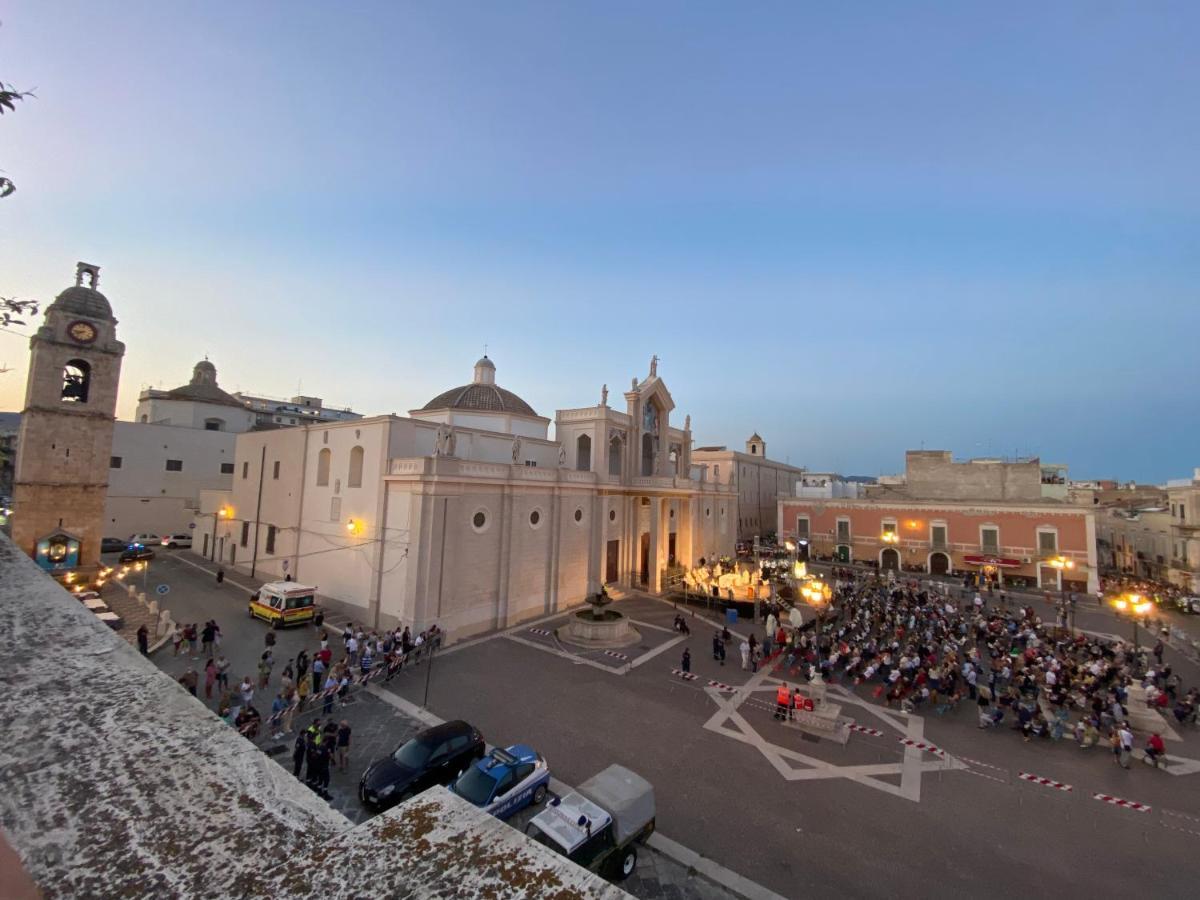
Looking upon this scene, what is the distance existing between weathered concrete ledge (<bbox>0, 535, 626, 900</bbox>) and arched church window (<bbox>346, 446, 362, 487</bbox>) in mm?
23185

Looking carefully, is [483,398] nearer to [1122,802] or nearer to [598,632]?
[598,632]

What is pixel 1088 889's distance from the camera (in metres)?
9.38

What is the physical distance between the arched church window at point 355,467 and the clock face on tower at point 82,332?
1778 centimetres

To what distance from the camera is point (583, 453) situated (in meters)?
32.4

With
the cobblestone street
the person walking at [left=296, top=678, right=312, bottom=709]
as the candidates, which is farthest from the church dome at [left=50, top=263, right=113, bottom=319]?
the person walking at [left=296, top=678, right=312, bottom=709]

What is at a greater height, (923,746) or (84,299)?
(84,299)

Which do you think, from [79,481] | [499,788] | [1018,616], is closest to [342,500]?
[79,481]

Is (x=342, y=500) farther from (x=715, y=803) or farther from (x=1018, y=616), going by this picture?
(x=1018, y=616)

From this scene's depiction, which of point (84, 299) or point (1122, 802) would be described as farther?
point (84, 299)

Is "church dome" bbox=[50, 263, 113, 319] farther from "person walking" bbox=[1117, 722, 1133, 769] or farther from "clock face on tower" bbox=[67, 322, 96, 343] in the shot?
"person walking" bbox=[1117, 722, 1133, 769]

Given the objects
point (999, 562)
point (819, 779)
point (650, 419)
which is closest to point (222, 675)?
point (819, 779)

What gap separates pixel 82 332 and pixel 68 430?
17.7 feet

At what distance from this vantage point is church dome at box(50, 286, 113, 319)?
28594mm

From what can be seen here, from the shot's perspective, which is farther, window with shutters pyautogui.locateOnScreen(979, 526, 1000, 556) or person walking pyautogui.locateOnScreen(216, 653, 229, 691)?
window with shutters pyautogui.locateOnScreen(979, 526, 1000, 556)
